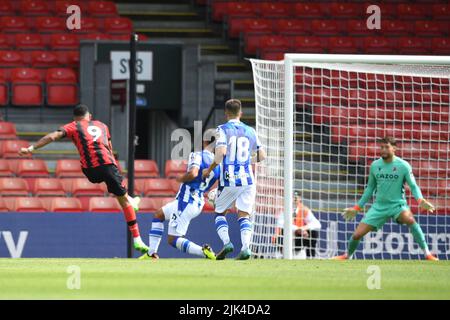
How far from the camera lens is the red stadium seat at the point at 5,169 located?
22.2m

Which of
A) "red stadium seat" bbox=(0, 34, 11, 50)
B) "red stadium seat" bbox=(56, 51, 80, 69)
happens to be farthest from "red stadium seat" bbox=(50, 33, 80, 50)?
"red stadium seat" bbox=(0, 34, 11, 50)

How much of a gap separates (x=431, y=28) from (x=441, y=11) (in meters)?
1.04

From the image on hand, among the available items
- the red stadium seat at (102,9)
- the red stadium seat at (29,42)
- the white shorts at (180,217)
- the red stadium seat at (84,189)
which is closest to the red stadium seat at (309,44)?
the red stadium seat at (102,9)

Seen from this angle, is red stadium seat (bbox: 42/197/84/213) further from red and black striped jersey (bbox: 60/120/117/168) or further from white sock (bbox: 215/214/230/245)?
white sock (bbox: 215/214/230/245)

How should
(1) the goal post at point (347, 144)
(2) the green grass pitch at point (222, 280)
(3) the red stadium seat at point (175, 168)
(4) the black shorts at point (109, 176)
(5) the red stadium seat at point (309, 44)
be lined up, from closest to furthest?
(2) the green grass pitch at point (222, 280) → (4) the black shorts at point (109, 176) → (1) the goal post at point (347, 144) → (3) the red stadium seat at point (175, 168) → (5) the red stadium seat at point (309, 44)

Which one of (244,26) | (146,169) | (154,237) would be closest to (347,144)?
(154,237)

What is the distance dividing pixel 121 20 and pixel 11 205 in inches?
275

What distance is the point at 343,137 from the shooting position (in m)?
20.1

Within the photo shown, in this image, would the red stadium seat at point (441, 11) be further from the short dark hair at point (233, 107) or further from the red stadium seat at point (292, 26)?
the short dark hair at point (233, 107)

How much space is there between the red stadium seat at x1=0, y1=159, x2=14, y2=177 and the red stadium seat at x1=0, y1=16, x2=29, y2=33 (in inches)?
181

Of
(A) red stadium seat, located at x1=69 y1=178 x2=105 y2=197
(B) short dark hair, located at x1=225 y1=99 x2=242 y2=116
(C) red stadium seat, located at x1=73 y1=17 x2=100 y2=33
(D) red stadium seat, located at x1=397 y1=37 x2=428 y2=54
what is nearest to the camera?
(B) short dark hair, located at x1=225 y1=99 x2=242 y2=116

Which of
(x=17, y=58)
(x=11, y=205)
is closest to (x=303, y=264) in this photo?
(x=11, y=205)

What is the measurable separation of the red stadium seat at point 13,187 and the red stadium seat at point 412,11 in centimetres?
1079

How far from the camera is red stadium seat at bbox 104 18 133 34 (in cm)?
2645
